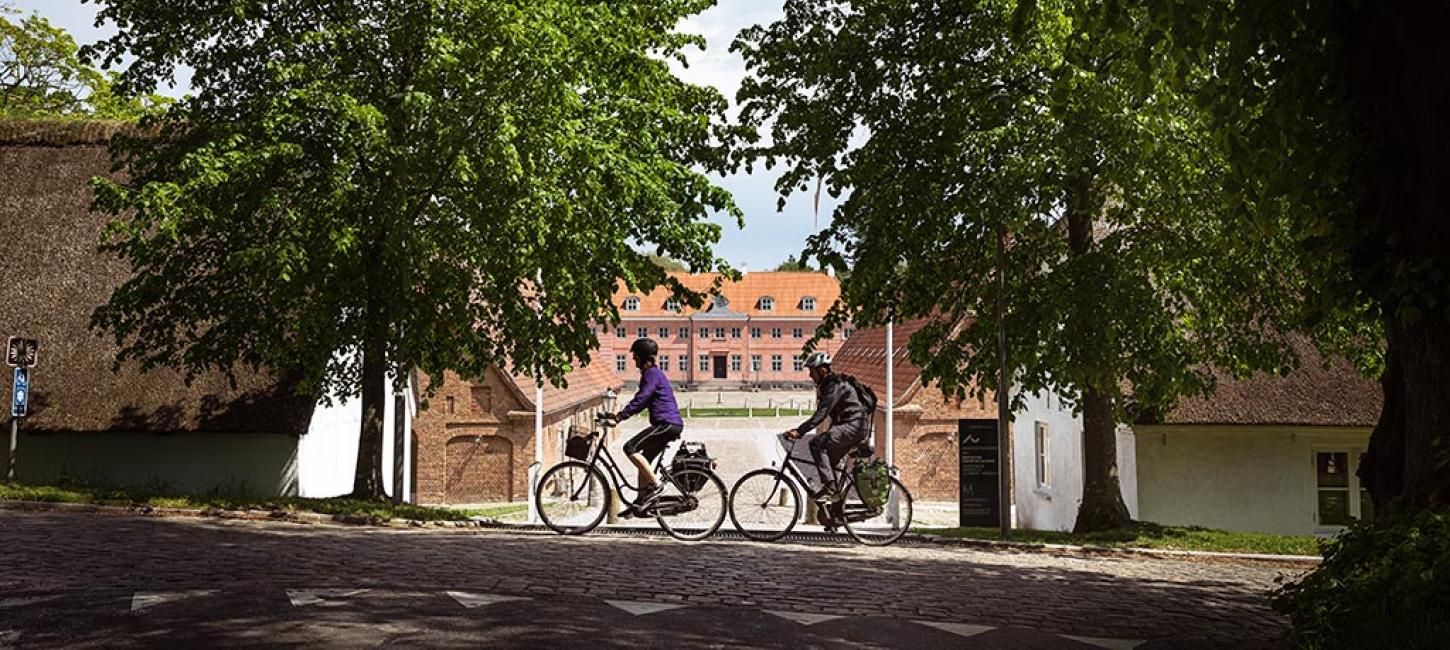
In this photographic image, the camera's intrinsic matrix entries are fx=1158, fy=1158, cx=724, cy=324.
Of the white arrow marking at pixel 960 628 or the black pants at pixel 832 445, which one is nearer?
the white arrow marking at pixel 960 628

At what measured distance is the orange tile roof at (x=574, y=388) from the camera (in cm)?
3628

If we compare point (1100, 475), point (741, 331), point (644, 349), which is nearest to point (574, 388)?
point (1100, 475)

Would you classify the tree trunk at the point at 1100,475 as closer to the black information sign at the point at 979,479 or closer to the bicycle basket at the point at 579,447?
the black information sign at the point at 979,479

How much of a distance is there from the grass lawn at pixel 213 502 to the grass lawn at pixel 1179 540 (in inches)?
291

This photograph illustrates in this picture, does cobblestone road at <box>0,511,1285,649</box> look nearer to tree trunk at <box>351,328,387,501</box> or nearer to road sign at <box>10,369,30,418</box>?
tree trunk at <box>351,328,387,501</box>

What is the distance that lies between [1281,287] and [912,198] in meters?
4.68

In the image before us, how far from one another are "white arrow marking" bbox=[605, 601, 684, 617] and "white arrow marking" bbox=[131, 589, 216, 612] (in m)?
2.51

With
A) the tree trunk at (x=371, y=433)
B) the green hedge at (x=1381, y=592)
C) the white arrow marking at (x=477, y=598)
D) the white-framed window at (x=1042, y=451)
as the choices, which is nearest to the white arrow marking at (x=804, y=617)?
the white arrow marking at (x=477, y=598)

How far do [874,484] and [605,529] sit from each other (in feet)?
11.0

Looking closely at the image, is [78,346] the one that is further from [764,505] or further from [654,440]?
[764,505]

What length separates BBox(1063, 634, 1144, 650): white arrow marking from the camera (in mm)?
6465

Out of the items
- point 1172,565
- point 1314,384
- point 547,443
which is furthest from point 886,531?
point 547,443

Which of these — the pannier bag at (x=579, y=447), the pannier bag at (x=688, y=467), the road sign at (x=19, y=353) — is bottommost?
the pannier bag at (x=688, y=467)

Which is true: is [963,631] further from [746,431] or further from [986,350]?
[746,431]
